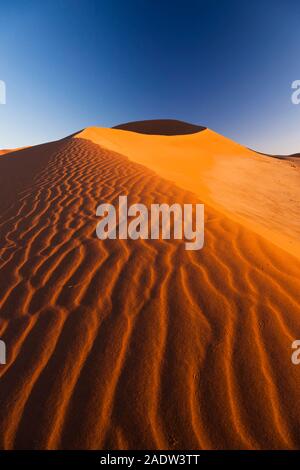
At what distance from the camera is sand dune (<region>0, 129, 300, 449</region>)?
1.67 metres

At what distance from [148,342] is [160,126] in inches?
1484

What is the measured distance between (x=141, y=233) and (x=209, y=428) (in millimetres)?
2605

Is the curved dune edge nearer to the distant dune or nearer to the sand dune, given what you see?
the sand dune

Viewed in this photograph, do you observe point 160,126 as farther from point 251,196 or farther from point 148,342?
point 148,342

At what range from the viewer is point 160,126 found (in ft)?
120

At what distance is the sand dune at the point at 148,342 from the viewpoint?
5.48ft

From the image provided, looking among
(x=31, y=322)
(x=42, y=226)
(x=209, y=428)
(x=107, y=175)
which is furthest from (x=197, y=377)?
(x=107, y=175)

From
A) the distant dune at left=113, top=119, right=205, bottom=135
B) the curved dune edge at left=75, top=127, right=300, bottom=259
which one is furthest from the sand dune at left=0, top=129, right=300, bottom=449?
the distant dune at left=113, top=119, right=205, bottom=135

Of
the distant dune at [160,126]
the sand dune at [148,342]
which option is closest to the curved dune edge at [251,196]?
the sand dune at [148,342]

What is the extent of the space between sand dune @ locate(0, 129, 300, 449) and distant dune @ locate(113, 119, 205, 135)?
32.1 metres

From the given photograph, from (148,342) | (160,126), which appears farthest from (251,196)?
(160,126)

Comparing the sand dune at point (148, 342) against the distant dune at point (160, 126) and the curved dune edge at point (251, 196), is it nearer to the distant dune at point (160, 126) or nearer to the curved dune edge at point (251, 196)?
the curved dune edge at point (251, 196)

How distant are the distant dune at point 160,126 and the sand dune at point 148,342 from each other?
3205cm
